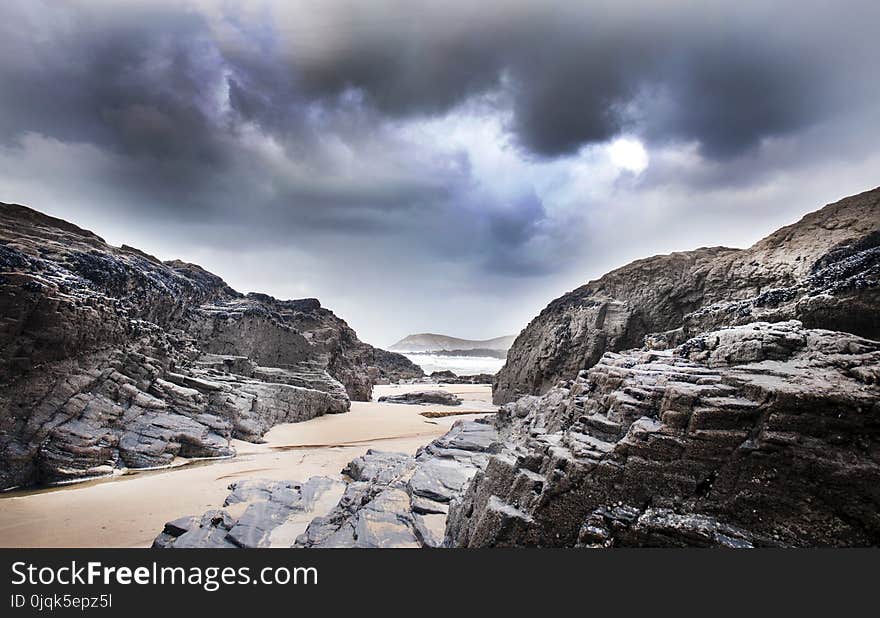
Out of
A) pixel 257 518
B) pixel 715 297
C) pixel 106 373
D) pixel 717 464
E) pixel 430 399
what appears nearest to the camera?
pixel 717 464

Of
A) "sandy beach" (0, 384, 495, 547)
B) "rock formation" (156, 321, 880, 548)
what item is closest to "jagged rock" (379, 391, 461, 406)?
"sandy beach" (0, 384, 495, 547)

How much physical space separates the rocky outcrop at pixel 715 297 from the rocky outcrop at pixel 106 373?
13259 millimetres

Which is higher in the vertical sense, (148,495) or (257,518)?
(148,495)

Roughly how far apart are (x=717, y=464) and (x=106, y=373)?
13.4m

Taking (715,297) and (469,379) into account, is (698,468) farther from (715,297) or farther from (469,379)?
(469,379)

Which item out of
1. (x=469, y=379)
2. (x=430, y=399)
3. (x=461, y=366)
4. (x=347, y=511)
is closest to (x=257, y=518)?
(x=347, y=511)

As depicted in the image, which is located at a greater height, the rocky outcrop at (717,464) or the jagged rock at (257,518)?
the rocky outcrop at (717,464)

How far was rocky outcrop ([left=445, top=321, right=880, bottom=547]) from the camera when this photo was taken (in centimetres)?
296

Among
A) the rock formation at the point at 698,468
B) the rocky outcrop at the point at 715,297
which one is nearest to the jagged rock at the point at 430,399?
the rocky outcrop at the point at 715,297

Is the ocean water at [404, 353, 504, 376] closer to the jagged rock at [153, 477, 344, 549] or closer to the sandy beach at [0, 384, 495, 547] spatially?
the sandy beach at [0, 384, 495, 547]

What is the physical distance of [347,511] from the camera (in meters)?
5.84

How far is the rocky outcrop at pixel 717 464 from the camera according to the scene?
9.70ft

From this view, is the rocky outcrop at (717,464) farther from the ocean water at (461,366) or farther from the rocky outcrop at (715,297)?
the ocean water at (461,366)

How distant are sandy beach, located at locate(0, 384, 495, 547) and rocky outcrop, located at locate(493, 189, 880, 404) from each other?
34.7ft
